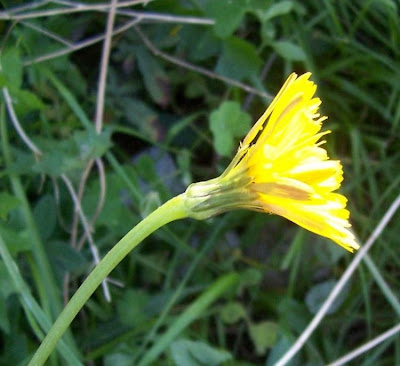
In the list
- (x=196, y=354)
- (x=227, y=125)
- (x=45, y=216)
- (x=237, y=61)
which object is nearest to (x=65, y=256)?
(x=45, y=216)

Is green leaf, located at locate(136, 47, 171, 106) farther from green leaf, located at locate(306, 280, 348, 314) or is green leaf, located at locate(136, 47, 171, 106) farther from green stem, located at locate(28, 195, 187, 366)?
green stem, located at locate(28, 195, 187, 366)

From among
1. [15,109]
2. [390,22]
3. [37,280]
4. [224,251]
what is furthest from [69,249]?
[390,22]

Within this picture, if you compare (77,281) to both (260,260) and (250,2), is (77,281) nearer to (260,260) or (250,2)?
(260,260)

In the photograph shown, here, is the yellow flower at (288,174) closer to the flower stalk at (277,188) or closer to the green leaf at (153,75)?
the flower stalk at (277,188)

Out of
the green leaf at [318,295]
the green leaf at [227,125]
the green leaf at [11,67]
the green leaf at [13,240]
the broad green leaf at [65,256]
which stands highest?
the green leaf at [11,67]

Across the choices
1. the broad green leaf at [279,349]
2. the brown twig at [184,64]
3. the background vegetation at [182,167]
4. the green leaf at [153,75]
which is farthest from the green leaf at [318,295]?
the green leaf at [153,75]

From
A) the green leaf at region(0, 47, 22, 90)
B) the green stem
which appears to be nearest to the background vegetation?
the green leaf at region(0, 47, 22, 90)
